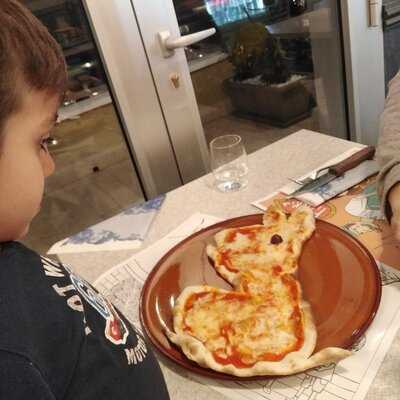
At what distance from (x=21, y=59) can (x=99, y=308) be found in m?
0.31

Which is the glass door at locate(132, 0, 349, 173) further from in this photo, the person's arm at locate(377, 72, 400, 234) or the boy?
the boy

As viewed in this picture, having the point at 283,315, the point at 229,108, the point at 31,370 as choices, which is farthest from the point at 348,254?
the point at 229,108

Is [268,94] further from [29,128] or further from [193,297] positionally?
[29,128]

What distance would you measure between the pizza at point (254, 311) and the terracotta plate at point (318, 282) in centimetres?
2

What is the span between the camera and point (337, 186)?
938 mm

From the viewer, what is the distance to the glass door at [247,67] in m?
1.38

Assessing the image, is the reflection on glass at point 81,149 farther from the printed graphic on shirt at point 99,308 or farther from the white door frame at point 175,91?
the printed graphic on shirt at point 99,308

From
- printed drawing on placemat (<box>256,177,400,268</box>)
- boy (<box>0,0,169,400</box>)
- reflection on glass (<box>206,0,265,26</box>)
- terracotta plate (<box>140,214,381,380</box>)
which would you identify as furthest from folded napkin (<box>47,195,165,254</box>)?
reflection on glass (<box>206,0,265,26</box>)

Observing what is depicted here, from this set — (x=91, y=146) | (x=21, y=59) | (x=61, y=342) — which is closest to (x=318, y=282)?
(x=61, y=342)

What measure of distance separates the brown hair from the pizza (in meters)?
0.38

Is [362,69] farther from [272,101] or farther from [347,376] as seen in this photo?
[347,376]

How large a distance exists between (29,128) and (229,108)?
1.28 m

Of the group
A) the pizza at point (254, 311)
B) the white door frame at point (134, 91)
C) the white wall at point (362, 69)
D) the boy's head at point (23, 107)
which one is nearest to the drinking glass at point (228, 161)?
the pizza at point (254, 311)

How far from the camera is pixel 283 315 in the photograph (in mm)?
636
